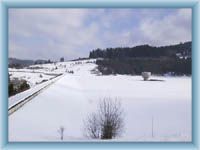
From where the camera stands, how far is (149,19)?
12.8 feet

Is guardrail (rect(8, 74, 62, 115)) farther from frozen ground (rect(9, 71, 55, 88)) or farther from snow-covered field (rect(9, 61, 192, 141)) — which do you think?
frozen ground (rect(9, 71, 55, 88))

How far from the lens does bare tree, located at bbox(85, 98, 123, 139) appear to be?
384 centimetres

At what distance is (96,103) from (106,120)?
188mm

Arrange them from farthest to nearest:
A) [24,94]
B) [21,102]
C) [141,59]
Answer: [141,59] < [24,94] < [21,102]

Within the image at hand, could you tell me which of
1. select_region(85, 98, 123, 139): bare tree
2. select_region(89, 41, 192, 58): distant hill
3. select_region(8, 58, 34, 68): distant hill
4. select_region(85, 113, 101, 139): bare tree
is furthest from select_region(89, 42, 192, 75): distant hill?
select_region(8, 58, 34, 68): distant hill

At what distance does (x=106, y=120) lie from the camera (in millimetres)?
3957

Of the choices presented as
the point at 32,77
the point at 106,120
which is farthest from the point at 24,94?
the point at 106,120

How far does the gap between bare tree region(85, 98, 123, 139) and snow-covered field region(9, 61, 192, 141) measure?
0.05 m

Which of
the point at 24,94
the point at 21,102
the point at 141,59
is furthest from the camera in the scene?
the point at 141,59

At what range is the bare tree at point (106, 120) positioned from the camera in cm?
384

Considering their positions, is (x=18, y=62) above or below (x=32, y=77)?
above

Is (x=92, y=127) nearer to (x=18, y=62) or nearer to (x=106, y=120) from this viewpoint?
(x=106, y=120)

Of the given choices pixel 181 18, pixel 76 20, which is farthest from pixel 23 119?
pixel 181 18

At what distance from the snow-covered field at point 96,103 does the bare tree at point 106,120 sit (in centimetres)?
5
